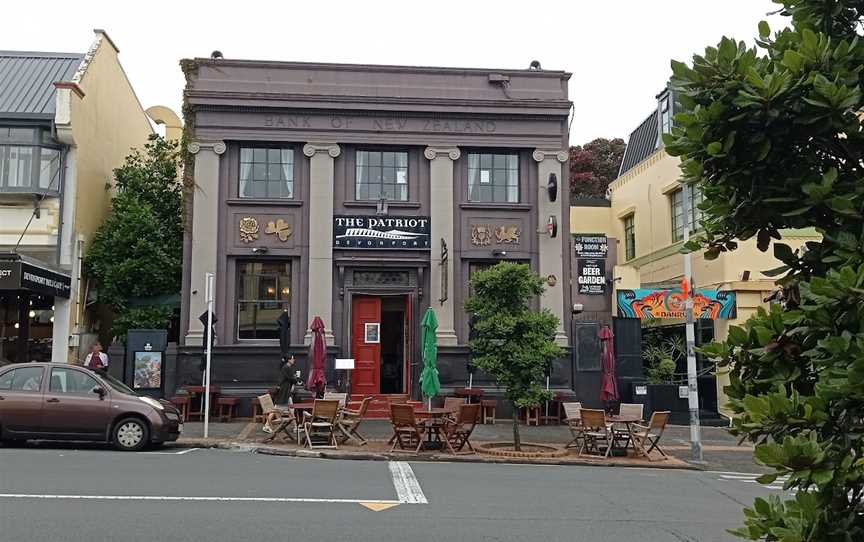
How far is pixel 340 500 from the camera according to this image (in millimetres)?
9203

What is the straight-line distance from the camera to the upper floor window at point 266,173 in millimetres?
19438

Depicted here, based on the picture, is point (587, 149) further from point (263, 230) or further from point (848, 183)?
point (848, 183)

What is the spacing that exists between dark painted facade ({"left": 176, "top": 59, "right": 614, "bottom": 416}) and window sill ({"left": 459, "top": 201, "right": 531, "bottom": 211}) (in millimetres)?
48

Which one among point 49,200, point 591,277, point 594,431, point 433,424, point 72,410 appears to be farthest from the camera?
point 591,277

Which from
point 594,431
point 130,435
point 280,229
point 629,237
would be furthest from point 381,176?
point 629,237

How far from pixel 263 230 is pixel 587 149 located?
83.8ft

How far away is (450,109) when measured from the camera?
19500mm

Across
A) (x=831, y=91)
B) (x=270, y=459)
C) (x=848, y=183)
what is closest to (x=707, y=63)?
(x=831, y=91)

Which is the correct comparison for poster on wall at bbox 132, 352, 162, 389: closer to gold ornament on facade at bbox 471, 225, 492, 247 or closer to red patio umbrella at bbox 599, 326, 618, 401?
gold ornament on facade at bbox 471, 225, 492, 247

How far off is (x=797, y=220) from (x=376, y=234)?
1659 cm

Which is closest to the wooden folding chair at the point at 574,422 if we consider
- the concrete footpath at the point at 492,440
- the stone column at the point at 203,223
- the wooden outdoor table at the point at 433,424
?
the concrete footpath at the point at 492,440

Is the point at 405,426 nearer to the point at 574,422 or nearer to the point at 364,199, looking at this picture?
the point at 574,422

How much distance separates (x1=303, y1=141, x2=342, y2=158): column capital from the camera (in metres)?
19.3

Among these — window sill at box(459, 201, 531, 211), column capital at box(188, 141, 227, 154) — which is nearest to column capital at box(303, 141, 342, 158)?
column capital at box(188, 141, 227, 154)
